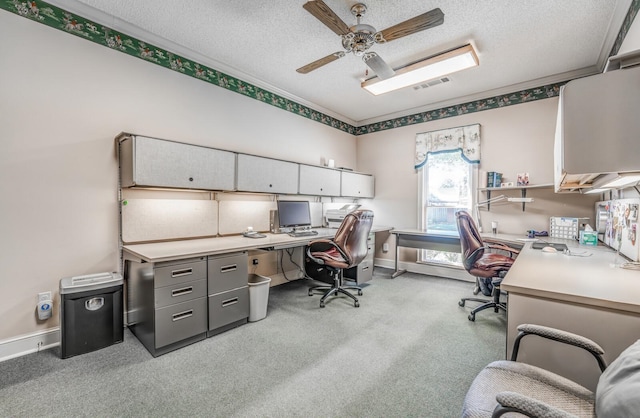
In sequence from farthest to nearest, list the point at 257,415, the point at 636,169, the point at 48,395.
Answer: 1. the point at 48,395
2. the point at 257,415
3. the point at 636,169

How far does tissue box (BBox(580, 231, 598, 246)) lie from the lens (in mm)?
2736

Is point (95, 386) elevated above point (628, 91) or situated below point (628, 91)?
below

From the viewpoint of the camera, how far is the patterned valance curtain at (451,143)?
13.5 feet

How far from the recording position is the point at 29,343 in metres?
2.14

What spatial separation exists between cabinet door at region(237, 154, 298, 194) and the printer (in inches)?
33.9

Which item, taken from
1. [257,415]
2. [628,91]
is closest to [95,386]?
[257,415]

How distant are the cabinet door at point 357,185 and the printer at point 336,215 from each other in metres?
0.32

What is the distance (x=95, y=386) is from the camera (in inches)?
69.7

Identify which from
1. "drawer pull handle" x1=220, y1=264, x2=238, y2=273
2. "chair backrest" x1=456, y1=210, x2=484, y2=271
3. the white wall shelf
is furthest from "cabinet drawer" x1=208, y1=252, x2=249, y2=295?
the white wall shelf

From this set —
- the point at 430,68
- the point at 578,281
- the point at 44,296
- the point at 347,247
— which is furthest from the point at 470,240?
the point at 44,296

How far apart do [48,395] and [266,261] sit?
2305mm

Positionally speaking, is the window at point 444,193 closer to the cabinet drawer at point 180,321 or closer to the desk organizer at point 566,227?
the desk organizer at point 566,227

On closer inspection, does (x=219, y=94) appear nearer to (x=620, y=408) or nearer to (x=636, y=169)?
(x=636, y=169)

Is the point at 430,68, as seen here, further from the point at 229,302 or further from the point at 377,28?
the point at 229,302
